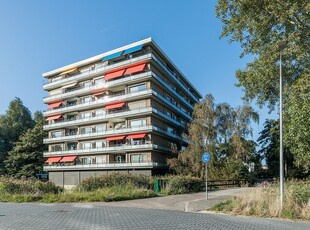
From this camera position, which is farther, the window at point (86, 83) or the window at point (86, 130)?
the window at point (86, 83)

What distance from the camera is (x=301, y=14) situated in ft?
57.4

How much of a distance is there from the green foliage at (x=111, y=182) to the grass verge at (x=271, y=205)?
10977mm

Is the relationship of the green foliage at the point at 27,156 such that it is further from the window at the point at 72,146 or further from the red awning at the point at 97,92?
the red awning at the point at 97,92

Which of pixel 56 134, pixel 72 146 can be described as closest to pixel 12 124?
pixel 56 134

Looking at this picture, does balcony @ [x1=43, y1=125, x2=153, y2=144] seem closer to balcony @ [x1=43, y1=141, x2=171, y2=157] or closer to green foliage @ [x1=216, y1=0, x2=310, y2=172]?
balcony @ [x1=43, y1=141, x2=171, y2=157]

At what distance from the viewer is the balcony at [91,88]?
44.5 m

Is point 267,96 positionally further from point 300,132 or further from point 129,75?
point 129,75

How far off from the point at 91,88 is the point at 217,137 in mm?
22768

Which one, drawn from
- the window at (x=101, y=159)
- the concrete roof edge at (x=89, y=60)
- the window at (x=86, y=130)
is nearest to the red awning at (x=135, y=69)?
the concrete roof edge at (x=89, y=60)

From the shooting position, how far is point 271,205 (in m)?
12.2

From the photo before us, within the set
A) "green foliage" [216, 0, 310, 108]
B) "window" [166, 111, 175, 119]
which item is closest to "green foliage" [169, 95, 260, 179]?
"window" [166, 111, 175, 119]

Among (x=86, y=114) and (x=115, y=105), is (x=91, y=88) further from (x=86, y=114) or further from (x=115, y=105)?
(x=115, y=105)

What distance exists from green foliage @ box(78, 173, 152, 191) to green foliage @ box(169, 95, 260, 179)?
46.8 feet

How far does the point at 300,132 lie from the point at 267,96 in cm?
547
